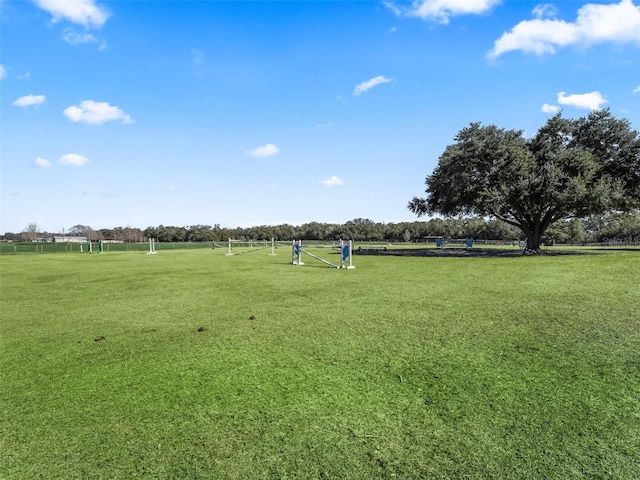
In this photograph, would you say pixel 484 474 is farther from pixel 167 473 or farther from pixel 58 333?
pixel 58 333

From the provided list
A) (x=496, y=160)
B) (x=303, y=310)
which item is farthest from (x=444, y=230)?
(x=303, y=310)

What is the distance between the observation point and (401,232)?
464ft

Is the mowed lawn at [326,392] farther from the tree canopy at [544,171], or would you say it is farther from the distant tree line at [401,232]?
the distant tree line at [401,232]

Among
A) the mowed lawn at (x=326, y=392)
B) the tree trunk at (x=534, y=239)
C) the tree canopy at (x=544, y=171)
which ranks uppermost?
the tree canopy at (x=544, y=171)

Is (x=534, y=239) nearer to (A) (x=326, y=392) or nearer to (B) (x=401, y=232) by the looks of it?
(A) (x=326, y=392)

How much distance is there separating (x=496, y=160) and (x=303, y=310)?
27295 mm

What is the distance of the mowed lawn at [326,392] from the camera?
9.52ft

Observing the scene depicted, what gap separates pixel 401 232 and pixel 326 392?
140795mm

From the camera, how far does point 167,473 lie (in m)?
2.78

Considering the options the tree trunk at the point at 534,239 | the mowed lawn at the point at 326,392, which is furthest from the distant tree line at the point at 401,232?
the mowed lawn at the point at 326,392

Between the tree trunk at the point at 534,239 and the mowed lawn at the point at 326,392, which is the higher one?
the tree trunk at the point at 534,239

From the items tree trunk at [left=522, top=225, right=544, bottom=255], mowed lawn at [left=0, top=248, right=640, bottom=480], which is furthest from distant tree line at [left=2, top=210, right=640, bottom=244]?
mowed lawn at [left=0, top=248, right=640, bottom=480]

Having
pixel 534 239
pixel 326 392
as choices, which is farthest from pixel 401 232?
pixel 326 392

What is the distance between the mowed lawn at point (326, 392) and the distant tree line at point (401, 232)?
7564cm
